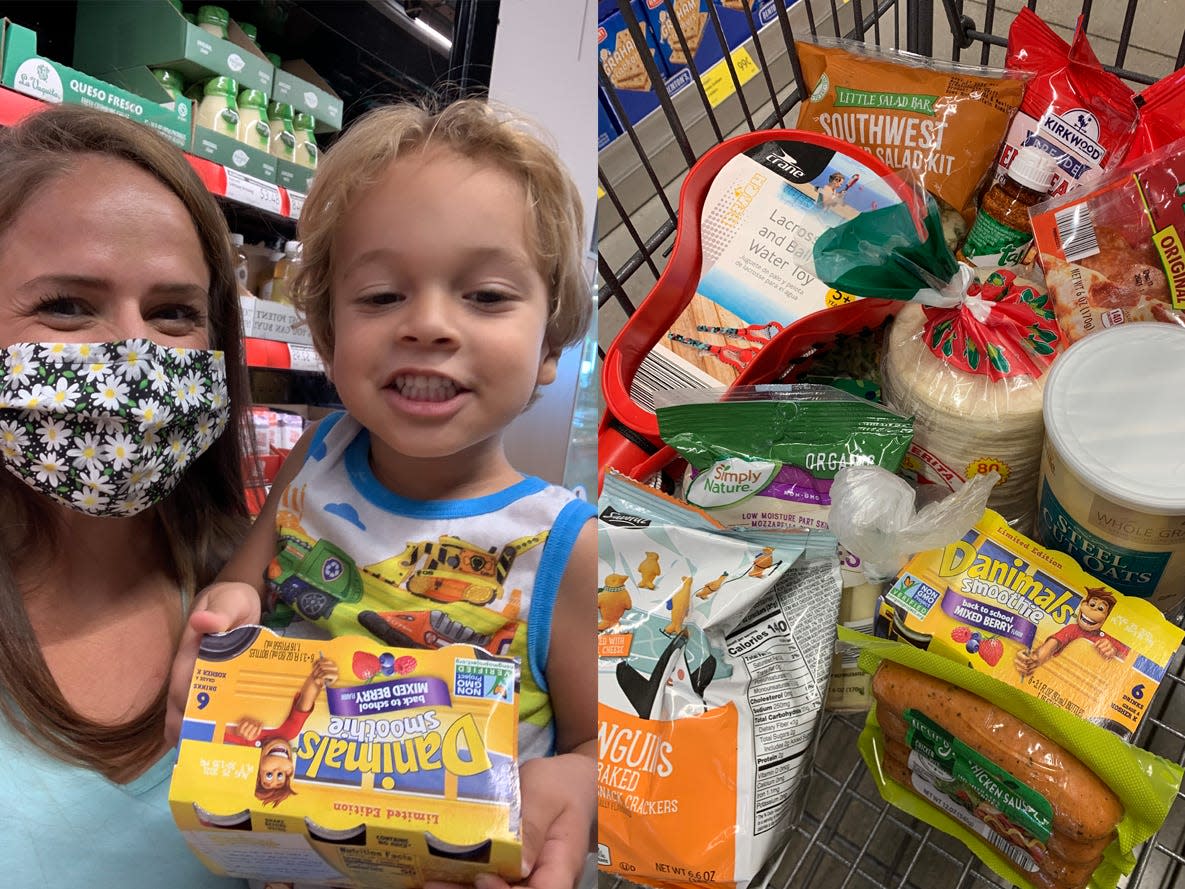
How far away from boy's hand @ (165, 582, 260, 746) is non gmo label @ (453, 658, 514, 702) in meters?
0.13

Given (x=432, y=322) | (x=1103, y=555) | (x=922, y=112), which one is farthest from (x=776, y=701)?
(x=922, y=112)

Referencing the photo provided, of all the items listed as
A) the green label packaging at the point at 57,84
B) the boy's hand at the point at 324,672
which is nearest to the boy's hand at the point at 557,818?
the boy's hand at the point at 324,672

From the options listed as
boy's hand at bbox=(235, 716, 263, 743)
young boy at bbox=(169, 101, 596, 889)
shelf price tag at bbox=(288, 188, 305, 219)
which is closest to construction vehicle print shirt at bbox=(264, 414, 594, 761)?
young boy at bbox=(169, 101, 596, 889)

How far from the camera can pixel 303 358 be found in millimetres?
604

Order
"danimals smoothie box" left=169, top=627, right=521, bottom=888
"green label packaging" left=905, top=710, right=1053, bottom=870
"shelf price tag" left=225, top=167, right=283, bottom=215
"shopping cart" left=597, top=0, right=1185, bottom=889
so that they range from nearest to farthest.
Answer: "danimals smoothie box" left=169, top=627, right=521, bottom=888
"shelf price tag" left=225, top=167, right=283, bottom=215
"green label packaging" left=905, top=710, right=1053, bottom=870
"shopping cart" left=597, top=0, right=1185, bottom=889

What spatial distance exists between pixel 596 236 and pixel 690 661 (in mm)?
415

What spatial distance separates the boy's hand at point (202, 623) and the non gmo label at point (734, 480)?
0.51 m

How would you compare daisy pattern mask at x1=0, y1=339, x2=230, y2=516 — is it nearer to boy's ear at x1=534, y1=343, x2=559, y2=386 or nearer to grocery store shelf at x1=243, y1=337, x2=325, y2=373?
grocery store shelf at x1=243, y1=337, x2=325, y2=373

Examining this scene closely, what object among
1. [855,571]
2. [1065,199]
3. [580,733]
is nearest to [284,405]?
[580,733]

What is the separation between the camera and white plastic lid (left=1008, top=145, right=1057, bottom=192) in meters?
1.14

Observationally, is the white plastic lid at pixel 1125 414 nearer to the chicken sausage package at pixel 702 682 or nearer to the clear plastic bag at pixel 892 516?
the clear plastic bag at pixel 892 516

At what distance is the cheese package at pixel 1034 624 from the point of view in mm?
800

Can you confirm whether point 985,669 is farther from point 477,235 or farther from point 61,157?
point 61,157

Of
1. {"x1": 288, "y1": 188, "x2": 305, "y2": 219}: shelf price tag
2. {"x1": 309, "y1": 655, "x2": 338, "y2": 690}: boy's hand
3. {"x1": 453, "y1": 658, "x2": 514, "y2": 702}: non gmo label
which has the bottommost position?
{"x1": 309, "y1": 655, "x2": 338, "y2": 690}: boy's hand
